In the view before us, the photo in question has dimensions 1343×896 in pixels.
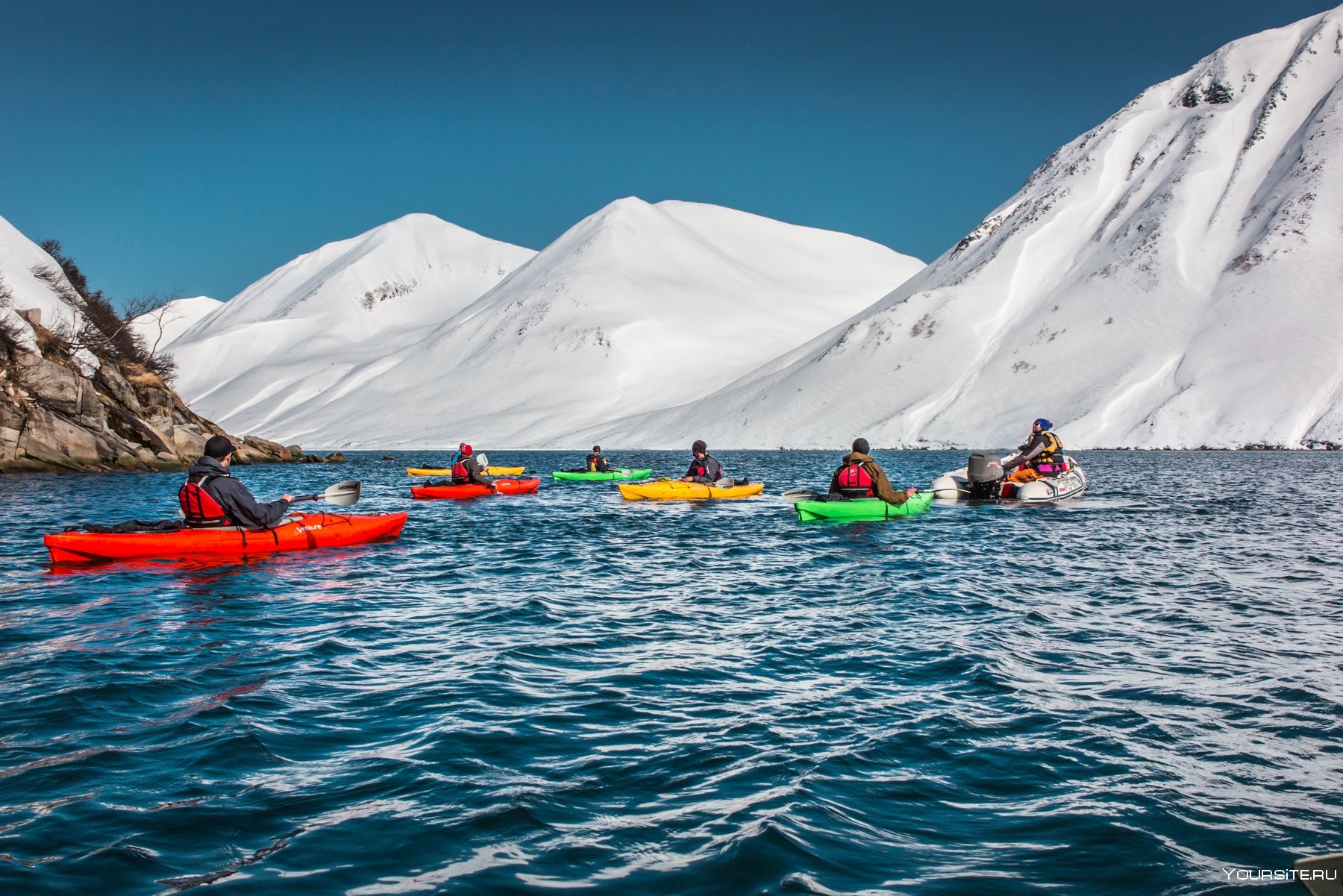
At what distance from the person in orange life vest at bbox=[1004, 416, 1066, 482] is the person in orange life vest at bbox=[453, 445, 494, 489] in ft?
55.5

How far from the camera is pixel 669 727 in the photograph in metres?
8.42

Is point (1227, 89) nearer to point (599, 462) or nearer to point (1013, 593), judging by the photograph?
point (599, 462)

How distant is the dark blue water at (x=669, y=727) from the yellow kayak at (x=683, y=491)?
11.6 m

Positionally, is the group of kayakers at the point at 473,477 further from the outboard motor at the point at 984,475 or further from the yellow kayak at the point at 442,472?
the yellow kayak at the point at 442,472

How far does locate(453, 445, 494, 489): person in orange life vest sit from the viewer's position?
3447cm

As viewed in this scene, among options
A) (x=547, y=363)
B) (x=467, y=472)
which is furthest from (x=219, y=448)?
(x=547, y=363)

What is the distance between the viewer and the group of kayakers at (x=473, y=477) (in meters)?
17.4

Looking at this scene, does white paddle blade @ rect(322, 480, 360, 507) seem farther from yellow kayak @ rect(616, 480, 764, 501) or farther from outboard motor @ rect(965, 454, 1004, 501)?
outboard motor @ rect(965, 454, 1004, 501)

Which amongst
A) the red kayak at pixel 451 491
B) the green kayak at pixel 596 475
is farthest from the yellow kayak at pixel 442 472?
the red kayak at pixel 451 491

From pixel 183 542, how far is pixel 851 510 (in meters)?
14.4

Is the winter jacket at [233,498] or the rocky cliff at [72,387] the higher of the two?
the rocky cliff at [72,387]

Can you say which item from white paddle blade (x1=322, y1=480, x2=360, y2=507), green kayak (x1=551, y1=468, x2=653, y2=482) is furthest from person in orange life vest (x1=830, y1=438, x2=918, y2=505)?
green kayak (x1=551, y1=468, x2=653, y2=482)

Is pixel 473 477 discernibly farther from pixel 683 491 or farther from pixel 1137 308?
pixel 1137 308

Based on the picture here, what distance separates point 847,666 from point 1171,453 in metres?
76.9
